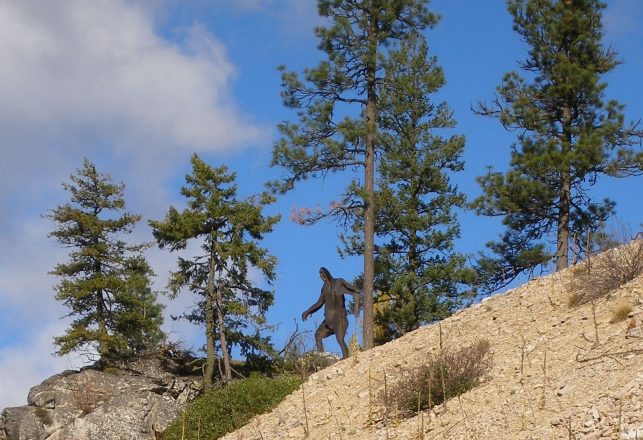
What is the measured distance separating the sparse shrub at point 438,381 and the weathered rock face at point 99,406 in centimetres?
832

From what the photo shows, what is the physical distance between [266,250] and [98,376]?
5722 mm

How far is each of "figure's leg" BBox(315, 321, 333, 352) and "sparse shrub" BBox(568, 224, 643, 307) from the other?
24.8 ft

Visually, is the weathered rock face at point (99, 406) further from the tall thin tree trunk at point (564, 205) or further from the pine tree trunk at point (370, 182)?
the tall thin tree trunk at point (564, 205)

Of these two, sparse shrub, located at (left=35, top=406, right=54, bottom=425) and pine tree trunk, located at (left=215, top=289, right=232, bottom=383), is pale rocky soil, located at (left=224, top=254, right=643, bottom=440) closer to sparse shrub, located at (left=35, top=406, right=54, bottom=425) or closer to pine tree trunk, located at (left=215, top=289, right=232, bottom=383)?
sparse shrub, located at (left=35, top=406, right=54, bottom=425)

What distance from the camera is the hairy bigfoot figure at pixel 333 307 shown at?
2312 cm

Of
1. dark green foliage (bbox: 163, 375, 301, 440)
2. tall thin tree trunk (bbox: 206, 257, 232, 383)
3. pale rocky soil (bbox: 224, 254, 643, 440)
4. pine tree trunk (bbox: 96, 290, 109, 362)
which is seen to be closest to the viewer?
pale rocky soil (bbox: 224, 254, 643, 440)

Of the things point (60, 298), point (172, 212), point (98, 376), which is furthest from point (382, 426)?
point (60, 298)

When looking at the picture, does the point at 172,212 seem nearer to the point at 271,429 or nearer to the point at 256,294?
the point at 256,294

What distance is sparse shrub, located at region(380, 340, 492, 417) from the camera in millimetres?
13695

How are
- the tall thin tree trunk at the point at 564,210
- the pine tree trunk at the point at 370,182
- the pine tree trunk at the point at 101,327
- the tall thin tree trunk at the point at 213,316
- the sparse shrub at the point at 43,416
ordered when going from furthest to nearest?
the pine tree trunk at the point at 101,327, the tall thin tree trunk at the point at 564,210, the tall thin tree trunk at the point at 213,316, the pine tree trunk at the point at 370,182, the sparse shrub at the point at 43,416

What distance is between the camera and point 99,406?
22750 mm

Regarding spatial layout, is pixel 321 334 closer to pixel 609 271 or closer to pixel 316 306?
pixel 316 306

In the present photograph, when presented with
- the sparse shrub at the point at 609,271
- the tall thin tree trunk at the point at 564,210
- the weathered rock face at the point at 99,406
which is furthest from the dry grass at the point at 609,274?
the tall thin tree trunk at the point at 564,210

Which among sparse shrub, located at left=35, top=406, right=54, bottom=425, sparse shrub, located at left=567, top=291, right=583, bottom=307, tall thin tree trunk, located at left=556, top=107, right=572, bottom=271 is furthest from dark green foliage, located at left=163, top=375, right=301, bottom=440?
tall thin tree trunk, located at left=556, top=107, right=572, bottom=271
